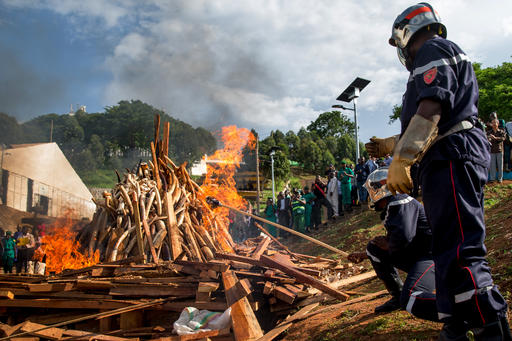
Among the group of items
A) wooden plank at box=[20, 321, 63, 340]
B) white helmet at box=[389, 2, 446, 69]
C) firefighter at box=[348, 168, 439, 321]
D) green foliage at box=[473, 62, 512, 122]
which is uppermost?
green foliage at box=[473, 62, 512, 122]

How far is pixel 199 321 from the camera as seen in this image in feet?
13.6

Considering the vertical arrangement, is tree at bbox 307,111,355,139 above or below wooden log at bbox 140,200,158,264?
above

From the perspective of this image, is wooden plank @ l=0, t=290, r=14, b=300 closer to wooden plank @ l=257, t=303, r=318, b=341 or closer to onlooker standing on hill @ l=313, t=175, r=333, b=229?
wooden plank @ l=257, t=303, r=318, b=341

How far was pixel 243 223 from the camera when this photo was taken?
15906 millimetres

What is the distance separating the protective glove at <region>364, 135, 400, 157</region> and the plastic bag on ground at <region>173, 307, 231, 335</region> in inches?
99.7

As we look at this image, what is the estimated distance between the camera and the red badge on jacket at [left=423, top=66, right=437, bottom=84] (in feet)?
7.03

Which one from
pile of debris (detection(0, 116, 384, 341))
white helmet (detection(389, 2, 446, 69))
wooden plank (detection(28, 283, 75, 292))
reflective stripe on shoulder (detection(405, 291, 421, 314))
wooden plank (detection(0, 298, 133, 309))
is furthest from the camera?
wooden plank (detection(28, 283, 75, 292))

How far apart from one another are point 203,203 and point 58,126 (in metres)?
34.7

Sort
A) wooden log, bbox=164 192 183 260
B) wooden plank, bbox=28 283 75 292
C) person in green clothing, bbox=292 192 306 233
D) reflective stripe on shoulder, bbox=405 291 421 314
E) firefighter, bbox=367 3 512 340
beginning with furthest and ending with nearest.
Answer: person in green clothing, bbox=292 192 306 233, wooden log, bbox=164 192 183 260, wooden plank, bbox=28 283 75 292, reflective stripe on shoulder, bbox=405 291 421 314, firefighter, bbox=367 3 512 340

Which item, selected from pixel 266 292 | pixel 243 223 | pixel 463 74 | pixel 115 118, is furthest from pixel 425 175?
pixel 115 118

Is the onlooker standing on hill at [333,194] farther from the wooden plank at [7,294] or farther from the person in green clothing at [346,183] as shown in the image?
the wooden plank at [7,294]

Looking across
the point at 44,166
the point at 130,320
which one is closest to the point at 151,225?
the point at 130,320

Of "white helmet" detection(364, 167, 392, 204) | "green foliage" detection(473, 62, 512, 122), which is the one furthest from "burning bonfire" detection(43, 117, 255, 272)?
"green foliage" detection(473, 62, 512, 122)

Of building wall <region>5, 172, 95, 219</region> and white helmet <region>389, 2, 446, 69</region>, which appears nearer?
white helmet <region>389, 2, 446, 69</region>
